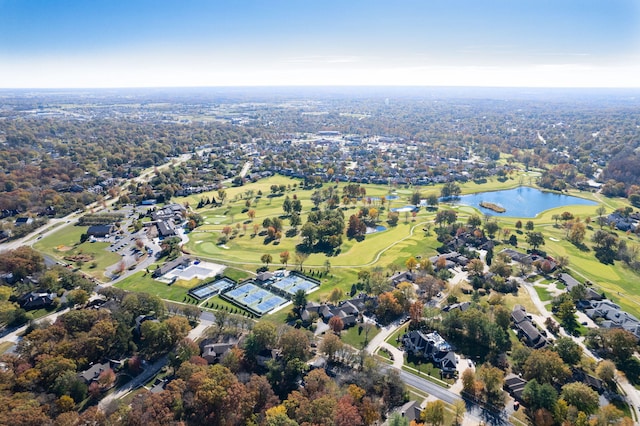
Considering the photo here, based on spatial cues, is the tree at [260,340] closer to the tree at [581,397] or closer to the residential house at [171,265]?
the residential house at [171,265]

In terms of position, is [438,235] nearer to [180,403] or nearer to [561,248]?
[561,248]

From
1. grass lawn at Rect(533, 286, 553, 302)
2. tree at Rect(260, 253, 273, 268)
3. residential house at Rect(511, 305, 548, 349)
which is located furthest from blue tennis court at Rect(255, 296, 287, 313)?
grass lawn at Rect(533, 286, 553, 302)

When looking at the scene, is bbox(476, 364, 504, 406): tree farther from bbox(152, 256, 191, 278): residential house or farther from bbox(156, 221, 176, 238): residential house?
bbox(156, 221, 176, 238): residential house

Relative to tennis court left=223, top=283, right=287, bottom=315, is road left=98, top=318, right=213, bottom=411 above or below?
above

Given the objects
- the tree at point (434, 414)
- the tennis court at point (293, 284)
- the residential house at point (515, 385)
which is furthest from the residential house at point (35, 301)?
the residential house at point (515, 385)

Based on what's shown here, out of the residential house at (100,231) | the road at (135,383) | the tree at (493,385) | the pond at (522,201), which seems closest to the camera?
the tree at (493,385)

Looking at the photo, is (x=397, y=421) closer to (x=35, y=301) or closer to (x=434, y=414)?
(x=434, y=414)
